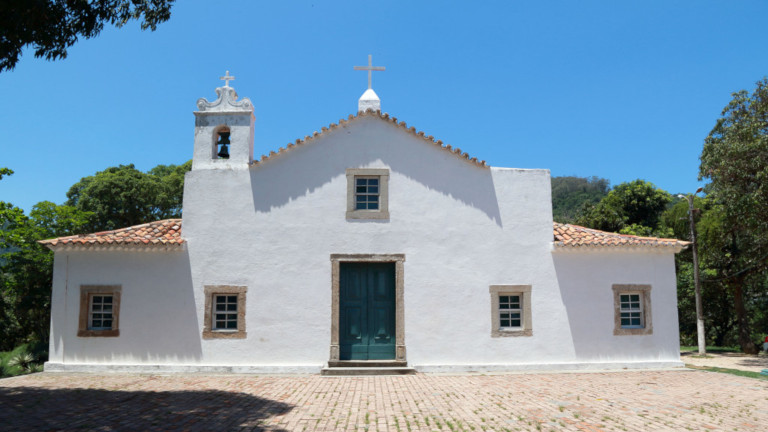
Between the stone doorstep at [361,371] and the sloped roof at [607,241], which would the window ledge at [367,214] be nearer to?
the stone doorstep at [361,371]

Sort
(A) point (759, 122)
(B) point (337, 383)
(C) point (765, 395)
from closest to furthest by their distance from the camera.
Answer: (C) point (765, 395) → (B) point (337, 383) → (A) point (759, 122)

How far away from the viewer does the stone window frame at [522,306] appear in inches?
476

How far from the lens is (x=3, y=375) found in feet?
39.9

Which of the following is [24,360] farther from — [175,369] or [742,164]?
[742,164]

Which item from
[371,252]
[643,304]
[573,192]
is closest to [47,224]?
[371,252]

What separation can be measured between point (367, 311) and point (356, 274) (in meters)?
0.88

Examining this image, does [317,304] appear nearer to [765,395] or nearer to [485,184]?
[485,184]

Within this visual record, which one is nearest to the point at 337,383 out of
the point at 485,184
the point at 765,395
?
the point at 485,184

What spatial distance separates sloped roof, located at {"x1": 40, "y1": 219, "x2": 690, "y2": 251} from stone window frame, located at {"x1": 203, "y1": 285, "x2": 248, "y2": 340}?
1.27m

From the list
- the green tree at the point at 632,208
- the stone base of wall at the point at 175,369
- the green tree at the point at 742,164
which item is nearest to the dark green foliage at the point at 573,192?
the green tree at the point at 632,208

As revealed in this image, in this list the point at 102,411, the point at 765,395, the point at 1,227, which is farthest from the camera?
the point at 1,227

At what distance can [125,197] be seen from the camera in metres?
25.5

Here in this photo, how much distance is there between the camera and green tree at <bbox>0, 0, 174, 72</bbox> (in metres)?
7.21

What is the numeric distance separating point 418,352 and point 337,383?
2296mm
